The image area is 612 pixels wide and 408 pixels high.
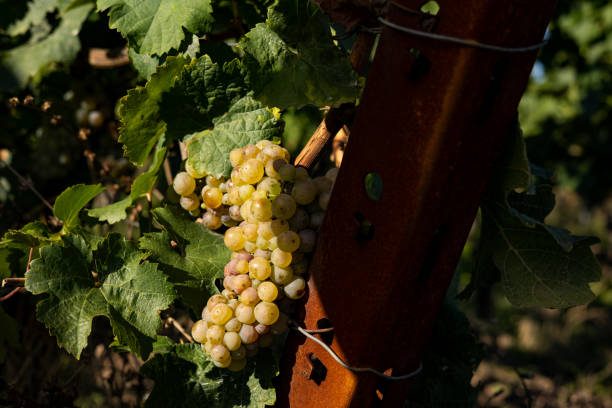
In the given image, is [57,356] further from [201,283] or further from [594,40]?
[594,40]

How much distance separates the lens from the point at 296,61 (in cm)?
95

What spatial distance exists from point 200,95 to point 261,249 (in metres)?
0.32

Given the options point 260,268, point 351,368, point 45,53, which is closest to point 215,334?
point 260,268

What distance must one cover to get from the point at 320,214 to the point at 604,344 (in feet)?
18.9

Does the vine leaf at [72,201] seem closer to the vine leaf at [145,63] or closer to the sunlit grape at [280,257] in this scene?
the vine leaf at [145,63]

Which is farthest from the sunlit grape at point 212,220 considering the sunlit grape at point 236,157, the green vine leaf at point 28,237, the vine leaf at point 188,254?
the green vine leaf at point 28,237

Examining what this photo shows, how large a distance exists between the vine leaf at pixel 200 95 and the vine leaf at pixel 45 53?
0.76 metres

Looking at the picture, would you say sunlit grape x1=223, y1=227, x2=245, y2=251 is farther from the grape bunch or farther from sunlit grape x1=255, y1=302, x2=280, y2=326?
sunlit grape x1=255, y1=302, x2=280, y2=326

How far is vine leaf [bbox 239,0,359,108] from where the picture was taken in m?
0.91

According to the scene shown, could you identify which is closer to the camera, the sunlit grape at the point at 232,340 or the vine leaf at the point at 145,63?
the sunlit grape at the point at 232,340

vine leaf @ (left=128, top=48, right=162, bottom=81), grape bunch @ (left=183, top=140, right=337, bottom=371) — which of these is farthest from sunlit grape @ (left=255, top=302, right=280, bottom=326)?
vine leaf @ (left=128, top=48, right=162, bottom=81)

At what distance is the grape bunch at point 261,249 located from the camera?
88cm

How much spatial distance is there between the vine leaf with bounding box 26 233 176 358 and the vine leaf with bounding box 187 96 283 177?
220mm

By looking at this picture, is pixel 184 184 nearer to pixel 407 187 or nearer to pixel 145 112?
pixel 145 112
